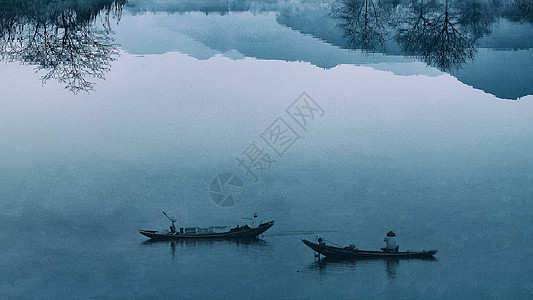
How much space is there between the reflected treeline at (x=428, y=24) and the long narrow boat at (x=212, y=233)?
10576 mm

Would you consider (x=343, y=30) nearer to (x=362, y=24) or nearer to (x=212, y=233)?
(x=362, y=24)

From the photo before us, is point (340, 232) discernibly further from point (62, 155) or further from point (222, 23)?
point (222, 23)

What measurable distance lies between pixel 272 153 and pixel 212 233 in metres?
3.29

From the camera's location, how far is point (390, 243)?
1387cm

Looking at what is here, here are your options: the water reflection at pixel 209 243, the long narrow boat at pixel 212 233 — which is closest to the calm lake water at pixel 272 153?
the water reflection at pixel 209 243

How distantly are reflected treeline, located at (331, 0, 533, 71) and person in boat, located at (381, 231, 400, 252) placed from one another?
9.94m

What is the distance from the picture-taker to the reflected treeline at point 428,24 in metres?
23.6

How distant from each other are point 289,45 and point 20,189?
12.7 meters

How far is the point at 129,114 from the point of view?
747 inches

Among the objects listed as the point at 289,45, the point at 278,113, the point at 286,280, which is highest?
the point at 289,45

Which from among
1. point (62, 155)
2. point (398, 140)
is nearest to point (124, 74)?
point (62, 155)

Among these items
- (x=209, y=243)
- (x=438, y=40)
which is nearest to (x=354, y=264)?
(x=209, y=243)

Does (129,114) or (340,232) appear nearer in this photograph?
(340,232)

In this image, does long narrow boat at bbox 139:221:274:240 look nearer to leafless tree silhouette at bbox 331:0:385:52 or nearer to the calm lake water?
the calm lake water
